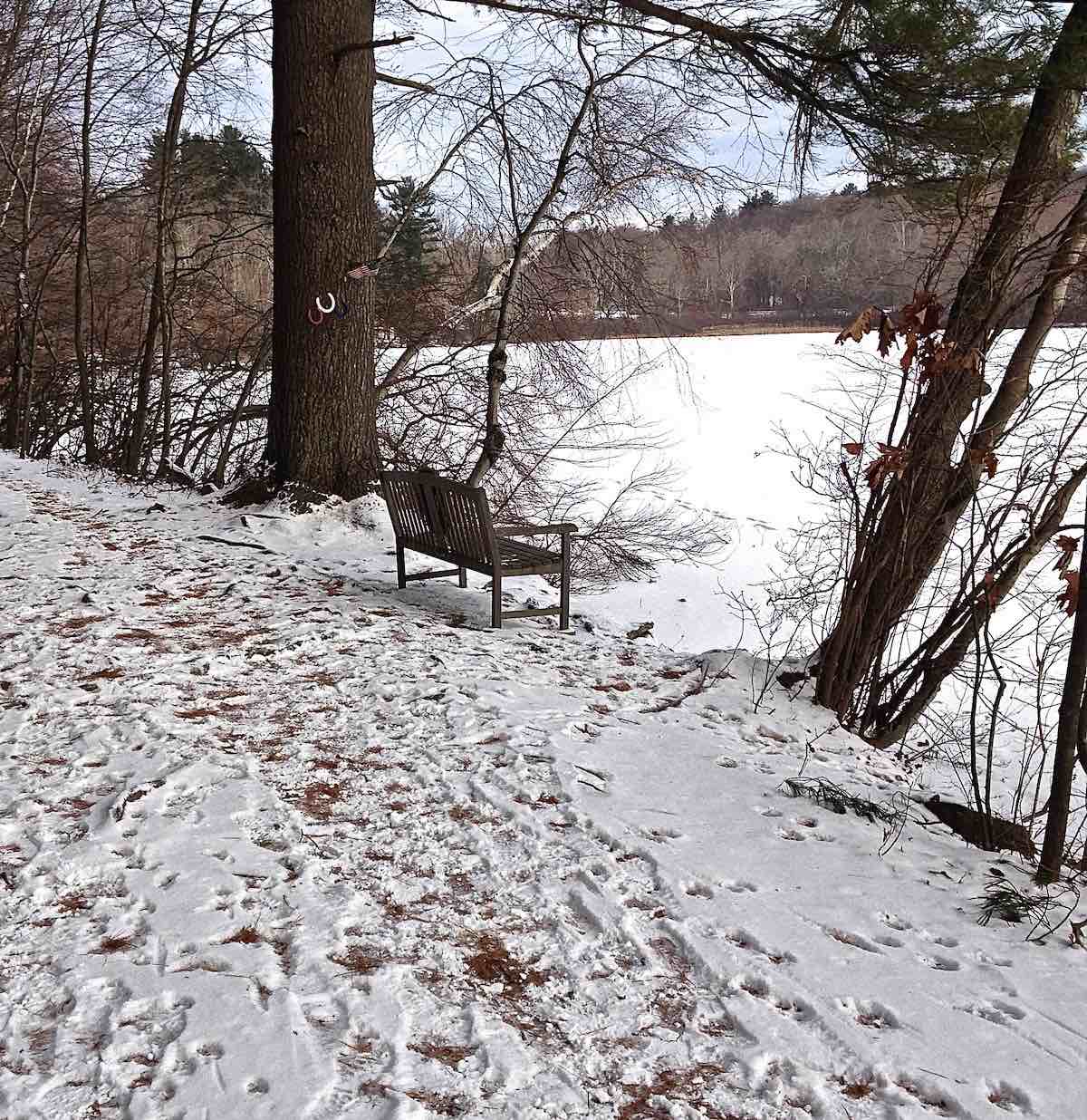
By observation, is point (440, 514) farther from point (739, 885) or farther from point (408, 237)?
point (408, 237)

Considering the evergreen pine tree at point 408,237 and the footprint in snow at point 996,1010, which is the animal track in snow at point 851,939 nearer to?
the footprint in snow at point 996,1010

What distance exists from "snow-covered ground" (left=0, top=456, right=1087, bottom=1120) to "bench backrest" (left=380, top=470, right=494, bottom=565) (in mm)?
876

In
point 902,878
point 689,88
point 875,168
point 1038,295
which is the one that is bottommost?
point 902,878

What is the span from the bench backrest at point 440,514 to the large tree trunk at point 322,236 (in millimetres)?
1690

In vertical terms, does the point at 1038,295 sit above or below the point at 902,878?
above

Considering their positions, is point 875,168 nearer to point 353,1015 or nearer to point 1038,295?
point 1038,295

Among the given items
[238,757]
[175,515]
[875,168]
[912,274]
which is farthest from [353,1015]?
[175,515]

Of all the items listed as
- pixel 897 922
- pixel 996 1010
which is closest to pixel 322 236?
pixel 897 922

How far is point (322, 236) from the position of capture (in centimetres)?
814

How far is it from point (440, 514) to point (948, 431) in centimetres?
301

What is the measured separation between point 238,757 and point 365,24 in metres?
6.41

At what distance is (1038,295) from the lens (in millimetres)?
4195

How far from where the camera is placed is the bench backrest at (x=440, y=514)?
593 cm

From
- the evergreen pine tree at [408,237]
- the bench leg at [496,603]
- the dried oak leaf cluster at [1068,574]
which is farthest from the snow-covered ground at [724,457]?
the evergreen pine tree at [408,237]
